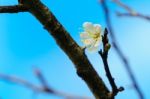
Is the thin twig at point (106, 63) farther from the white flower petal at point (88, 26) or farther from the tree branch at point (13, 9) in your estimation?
the white flower petal at point (88, 26)

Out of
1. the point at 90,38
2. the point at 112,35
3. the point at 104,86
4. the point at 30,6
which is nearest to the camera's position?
the point at 30,6

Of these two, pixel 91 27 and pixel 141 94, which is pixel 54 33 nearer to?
pixel 91 27

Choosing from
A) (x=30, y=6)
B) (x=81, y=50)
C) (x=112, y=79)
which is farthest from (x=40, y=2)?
(x=112, y=79)

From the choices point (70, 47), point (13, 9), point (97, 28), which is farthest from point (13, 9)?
point (97, 28)

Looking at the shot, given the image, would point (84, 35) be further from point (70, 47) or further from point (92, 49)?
point (70, 47)

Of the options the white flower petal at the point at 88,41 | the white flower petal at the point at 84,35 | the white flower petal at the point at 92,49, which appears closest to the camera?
the white flower petal at the point at 92,49

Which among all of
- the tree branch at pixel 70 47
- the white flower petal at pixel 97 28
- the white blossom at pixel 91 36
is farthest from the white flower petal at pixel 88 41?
the tree branch at pixel 70 47
